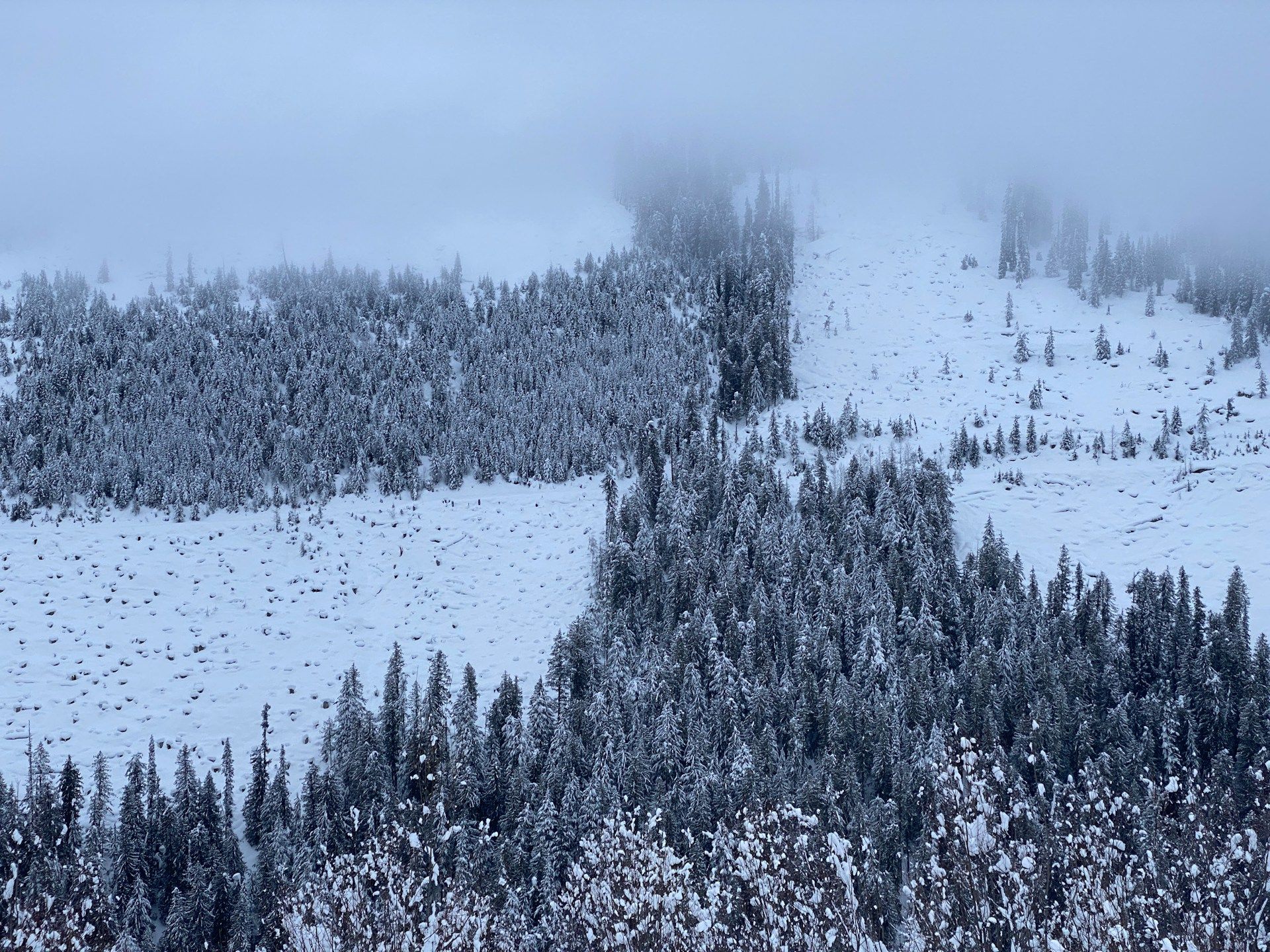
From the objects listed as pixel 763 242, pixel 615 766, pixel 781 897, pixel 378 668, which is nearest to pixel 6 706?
pixel 378 668

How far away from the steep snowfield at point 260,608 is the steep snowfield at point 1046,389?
49.4 m

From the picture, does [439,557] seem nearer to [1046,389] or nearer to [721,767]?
[721,767]

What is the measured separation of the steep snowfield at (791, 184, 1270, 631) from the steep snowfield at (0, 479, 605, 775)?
49429 mm

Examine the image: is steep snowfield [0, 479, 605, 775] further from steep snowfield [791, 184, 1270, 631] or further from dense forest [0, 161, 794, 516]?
steep snowfield [791, 184, 1270, 631]

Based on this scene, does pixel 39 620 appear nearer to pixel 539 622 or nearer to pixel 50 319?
pixel 539 622

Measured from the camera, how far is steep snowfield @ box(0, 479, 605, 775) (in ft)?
228

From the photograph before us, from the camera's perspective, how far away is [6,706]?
67.6 meters

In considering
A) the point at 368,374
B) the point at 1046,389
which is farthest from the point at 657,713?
the point at 1046,389

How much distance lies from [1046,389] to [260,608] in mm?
109552

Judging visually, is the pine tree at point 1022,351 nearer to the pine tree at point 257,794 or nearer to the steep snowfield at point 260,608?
the steep snowfield at point 260,608

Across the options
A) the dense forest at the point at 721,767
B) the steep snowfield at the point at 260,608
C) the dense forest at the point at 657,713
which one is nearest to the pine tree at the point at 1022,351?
the dense forest at the point at 657,713

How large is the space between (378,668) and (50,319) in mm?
97993

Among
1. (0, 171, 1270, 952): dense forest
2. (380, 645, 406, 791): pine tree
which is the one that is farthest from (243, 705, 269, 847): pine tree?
(380, 645, 406, 791): pine tree

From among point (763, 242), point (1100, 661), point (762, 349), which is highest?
point (763, 242)
